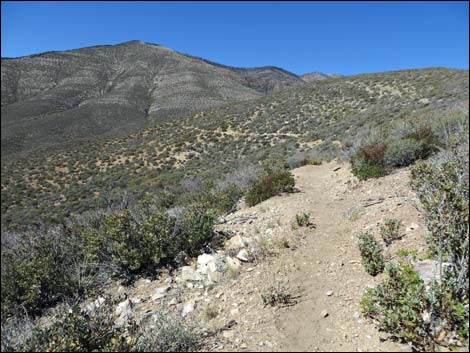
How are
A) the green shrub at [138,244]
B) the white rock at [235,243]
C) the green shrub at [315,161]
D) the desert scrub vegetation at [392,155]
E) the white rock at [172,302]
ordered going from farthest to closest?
the green shrub at [315,161], the desert scrub vegetation at [392,155], the white rock at [235,243], the green shrub at [138,244], the white rock at [172,302]

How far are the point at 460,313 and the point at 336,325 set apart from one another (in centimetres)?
107

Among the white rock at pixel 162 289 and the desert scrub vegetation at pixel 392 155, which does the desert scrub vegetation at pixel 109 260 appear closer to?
the white rock at pixel 162 289

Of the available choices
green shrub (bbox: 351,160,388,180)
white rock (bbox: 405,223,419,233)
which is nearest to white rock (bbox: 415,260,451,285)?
white rock (bbox: 405,223,419,233)

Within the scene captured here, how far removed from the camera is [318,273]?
424 cm

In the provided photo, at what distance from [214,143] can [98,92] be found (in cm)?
5232

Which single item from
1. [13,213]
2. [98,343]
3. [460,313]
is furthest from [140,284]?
[13,213]

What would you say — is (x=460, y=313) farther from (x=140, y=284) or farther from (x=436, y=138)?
(x=436, y=138)

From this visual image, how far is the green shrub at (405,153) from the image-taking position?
319 inches

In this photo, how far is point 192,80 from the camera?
67.6m

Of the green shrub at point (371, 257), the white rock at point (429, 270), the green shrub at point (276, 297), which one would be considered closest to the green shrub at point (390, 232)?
the green shrub at point (371, 257)

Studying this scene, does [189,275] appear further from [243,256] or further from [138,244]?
[138,244]

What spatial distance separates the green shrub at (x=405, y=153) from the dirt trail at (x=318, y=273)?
62 cm

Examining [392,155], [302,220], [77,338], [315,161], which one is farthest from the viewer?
[315,161]

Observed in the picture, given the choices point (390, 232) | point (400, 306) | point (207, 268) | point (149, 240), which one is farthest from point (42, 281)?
point (390, 232)
